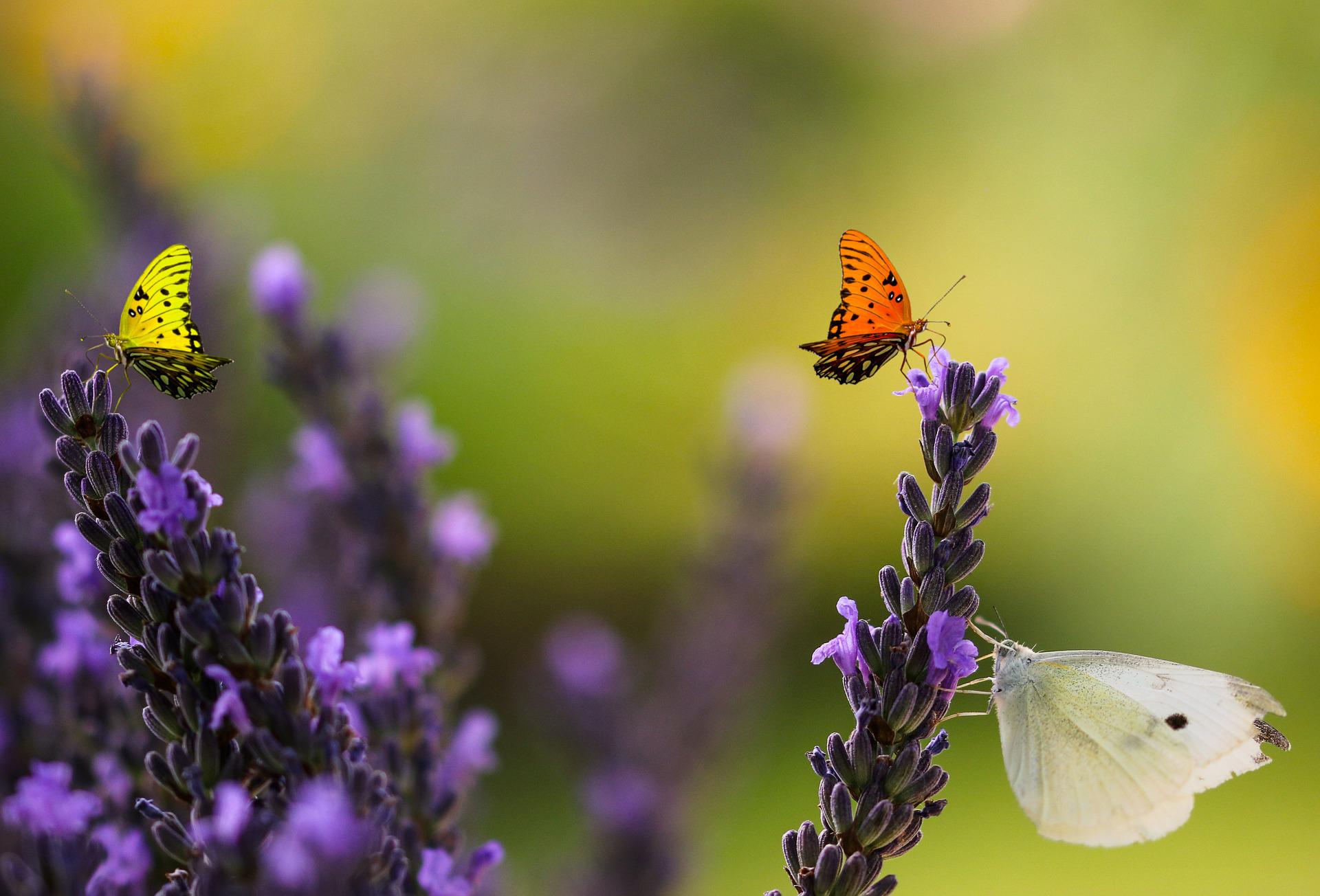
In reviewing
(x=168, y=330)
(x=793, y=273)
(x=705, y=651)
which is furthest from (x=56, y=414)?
(x=793, y=273)

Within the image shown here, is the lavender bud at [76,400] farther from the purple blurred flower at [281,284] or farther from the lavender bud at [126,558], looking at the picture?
the purple blurred flower at [281,284]

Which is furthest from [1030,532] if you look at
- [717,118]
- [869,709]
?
[869,709]

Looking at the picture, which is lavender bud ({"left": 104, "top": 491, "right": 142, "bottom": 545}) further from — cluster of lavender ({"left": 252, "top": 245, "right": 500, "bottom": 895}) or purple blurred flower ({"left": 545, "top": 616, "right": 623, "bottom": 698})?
purple blurred flower ({"left": 545, "top": 616, "right": 623, "bottom": 698})

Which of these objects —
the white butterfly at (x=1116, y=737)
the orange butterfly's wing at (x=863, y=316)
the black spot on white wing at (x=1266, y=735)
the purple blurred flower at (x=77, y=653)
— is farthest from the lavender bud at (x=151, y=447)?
the black spot on white wing at (x=1266, y=735)

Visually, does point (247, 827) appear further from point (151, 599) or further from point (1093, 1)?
point (1093, 1)

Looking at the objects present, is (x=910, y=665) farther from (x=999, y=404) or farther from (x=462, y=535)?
(x=462, y=535)
